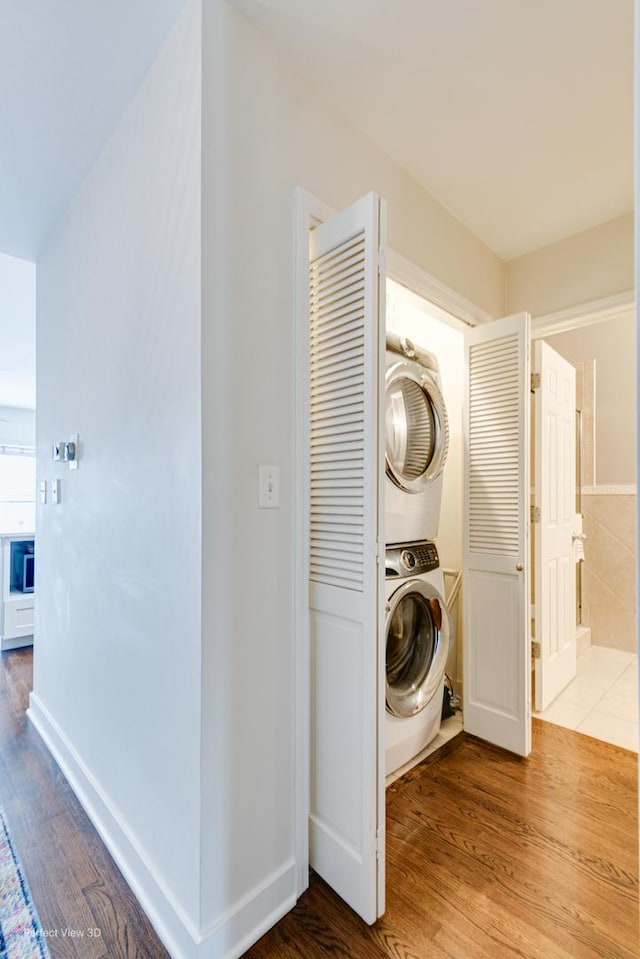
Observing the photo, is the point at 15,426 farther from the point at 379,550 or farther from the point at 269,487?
the point at 379,550

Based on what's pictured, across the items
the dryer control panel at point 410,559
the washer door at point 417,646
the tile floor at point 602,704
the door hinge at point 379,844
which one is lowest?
the tile floor at point 602,704

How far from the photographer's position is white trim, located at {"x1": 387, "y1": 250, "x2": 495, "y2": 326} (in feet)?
5.95

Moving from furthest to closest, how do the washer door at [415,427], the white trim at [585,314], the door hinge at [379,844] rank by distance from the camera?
the white trim at [585,314] < the washer door at [415,427] < the door hinge at [379,844]

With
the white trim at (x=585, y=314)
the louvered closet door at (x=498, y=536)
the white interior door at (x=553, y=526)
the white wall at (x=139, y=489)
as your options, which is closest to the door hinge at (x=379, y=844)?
the white wall at (x=139, y=489)

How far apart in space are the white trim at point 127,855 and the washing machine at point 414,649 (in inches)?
36.0

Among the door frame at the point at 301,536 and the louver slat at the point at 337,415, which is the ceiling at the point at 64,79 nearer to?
the door frame at the point at 301,536

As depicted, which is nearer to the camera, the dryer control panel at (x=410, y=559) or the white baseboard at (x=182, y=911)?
the white baseboard at (x=182, y=911)

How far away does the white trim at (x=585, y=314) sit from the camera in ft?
7.08

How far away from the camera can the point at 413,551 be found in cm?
195

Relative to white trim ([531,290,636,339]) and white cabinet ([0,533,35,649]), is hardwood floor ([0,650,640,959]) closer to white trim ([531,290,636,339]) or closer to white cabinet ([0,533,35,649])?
white cabinet ([0,533,35,649])

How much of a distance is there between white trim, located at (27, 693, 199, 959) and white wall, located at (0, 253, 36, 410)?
251 cm

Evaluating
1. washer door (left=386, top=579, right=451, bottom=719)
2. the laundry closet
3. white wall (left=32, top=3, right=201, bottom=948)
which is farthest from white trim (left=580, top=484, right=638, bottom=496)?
white wall (left=32, top=3, right=201, bottom=948)

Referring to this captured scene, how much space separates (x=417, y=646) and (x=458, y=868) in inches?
31.2

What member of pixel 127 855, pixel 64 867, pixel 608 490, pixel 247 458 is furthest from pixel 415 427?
pixel 608 490
